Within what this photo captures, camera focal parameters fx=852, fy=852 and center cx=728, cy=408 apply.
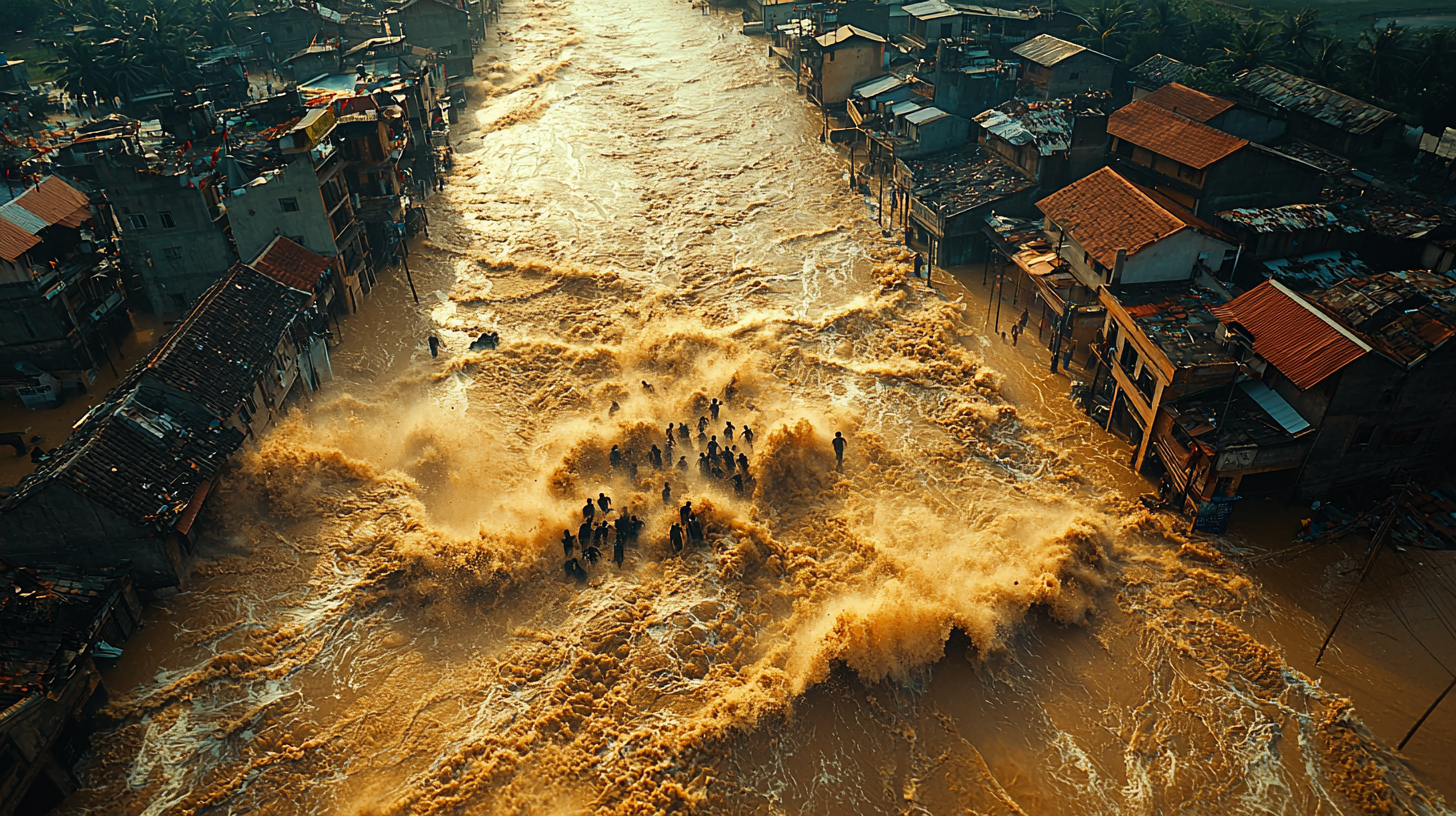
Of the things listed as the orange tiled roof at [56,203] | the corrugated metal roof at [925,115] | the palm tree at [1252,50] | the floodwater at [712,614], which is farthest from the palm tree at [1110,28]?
the orange tiled roof at [56,203]

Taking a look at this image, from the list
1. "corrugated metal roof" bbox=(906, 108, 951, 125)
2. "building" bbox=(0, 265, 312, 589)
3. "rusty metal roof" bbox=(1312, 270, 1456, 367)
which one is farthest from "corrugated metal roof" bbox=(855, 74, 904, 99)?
"building" bbox=(0, 265, 312, 589)

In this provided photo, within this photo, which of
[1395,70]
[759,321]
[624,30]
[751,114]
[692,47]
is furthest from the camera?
[624,30]

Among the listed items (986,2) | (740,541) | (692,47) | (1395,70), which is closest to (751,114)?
(692,47)

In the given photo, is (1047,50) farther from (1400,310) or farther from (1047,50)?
(1400,310)

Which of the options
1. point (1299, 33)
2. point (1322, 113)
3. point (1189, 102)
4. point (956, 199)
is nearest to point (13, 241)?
point (956, 199)

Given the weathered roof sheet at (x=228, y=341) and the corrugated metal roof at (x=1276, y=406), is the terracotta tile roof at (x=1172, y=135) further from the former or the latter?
the weathered roof sheet at (x=228, y=341)

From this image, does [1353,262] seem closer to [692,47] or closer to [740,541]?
[740,541]
